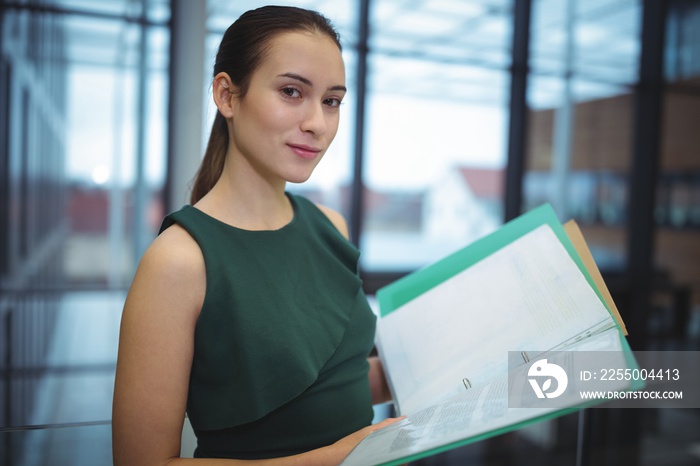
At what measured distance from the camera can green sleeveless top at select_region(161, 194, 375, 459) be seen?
0.77 meters

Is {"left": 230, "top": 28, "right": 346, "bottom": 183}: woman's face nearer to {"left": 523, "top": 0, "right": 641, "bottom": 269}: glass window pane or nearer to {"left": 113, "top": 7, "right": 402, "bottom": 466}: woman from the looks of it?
{"left": 113, "top": 7, "right": 402, "bottom": 466}: woman

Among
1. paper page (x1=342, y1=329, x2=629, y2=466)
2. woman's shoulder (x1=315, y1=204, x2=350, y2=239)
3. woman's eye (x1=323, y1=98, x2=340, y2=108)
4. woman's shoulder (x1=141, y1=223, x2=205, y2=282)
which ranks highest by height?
woman's eye (x1=323, y1=98, x2=340, y2=108)

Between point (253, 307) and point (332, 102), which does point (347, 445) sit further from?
point (332, 102)

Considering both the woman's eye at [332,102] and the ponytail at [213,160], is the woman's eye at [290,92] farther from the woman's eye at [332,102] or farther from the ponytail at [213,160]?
the ponytail at [213,160]

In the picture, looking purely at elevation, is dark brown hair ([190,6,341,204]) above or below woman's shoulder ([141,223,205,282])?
above

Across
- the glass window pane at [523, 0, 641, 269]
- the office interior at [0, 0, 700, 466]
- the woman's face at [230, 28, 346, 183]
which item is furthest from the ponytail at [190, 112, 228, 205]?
the glass window pane at [523, 0, 641, 269]

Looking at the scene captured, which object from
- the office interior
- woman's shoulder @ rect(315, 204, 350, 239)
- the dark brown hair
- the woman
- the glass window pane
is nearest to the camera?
the woman

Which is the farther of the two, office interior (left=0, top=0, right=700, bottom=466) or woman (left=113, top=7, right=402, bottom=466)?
office interior (left=0, top=0, right=700, bottom=466)

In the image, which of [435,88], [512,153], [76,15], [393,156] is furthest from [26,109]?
[512,153]

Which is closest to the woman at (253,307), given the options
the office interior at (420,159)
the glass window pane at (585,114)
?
the office interior at (420,159)

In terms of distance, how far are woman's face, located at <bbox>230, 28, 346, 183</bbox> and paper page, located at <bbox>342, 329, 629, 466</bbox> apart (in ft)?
1.22

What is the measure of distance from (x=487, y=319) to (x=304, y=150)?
1.19 ft

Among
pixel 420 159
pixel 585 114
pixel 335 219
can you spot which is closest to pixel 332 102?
pixel 335 219

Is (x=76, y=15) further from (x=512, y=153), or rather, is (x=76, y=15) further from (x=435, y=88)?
(x=512, y=153)
